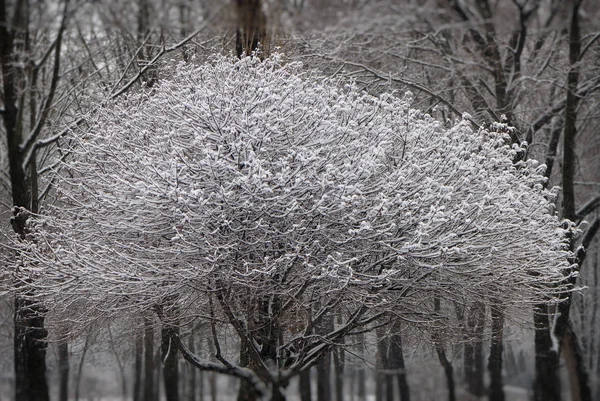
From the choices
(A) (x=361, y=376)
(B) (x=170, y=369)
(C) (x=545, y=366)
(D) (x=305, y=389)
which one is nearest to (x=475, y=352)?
(C) (x=545, y=366)

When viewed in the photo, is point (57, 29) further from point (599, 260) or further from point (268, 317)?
point (599, 260)

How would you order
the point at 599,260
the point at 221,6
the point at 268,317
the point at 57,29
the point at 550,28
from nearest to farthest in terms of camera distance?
1. the point at 221,6
2. the point at 268,317
3. the point at 57,29
4. the point at 550,28
5. the point at 599,260

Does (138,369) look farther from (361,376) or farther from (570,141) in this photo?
(570,141)

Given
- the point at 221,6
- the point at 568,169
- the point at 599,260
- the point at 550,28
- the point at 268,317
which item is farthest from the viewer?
the point at 599,260

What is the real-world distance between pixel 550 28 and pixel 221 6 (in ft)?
19.8

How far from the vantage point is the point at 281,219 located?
10531 millimetres

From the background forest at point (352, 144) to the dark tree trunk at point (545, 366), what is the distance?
4 centimetres

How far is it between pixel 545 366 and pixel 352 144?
7.32 m

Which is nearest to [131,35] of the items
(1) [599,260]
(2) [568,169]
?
(2) [568,169]

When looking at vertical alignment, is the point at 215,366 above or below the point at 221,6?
below

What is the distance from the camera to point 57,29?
11.6 meters

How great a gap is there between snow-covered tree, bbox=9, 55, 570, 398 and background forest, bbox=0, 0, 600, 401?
29cm

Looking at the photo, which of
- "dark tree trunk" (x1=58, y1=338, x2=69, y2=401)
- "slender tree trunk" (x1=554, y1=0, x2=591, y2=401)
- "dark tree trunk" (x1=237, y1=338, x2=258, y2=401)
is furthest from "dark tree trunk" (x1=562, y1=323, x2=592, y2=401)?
"dark tree trunk" (x1=58, y1=338, x2=69, y2=401)

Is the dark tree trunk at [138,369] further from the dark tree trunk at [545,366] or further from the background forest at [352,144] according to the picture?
the dark tree trunk at [545,366]
